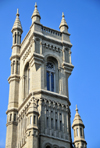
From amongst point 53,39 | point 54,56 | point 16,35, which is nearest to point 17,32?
point 16,35

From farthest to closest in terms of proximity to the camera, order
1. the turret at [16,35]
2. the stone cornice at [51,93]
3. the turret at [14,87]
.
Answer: the turret at [16,35], the turret at [14,87], the stone cornice at [51,93]

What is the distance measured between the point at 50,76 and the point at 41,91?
3682mm

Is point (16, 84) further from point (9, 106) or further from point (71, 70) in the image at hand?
point (71, 70)

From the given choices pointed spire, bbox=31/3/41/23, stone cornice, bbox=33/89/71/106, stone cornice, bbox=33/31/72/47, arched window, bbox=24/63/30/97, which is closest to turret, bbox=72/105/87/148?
stone cornice, bbox=33/89/71/106

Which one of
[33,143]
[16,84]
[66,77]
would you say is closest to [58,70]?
[66,77]

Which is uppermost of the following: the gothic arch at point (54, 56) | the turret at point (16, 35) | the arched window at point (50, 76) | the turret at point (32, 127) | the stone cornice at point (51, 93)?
the turret at point (16, 35)

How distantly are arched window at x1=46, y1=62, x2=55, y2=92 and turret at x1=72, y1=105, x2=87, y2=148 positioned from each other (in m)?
4.94

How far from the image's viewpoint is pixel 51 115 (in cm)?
4616

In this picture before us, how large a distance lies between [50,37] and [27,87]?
6586 mm

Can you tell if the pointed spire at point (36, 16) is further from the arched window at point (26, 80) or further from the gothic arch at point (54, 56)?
the arched window at point (26, 80)

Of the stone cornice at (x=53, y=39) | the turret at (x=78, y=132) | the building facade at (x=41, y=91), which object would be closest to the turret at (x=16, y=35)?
the building facade at (x=41, y=91)

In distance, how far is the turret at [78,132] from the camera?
4411cm

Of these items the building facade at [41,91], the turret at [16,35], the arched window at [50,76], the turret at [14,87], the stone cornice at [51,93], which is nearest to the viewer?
the building facade at [41,91]

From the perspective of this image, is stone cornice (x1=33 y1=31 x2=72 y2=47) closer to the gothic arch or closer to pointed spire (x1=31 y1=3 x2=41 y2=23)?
the gothic arch
